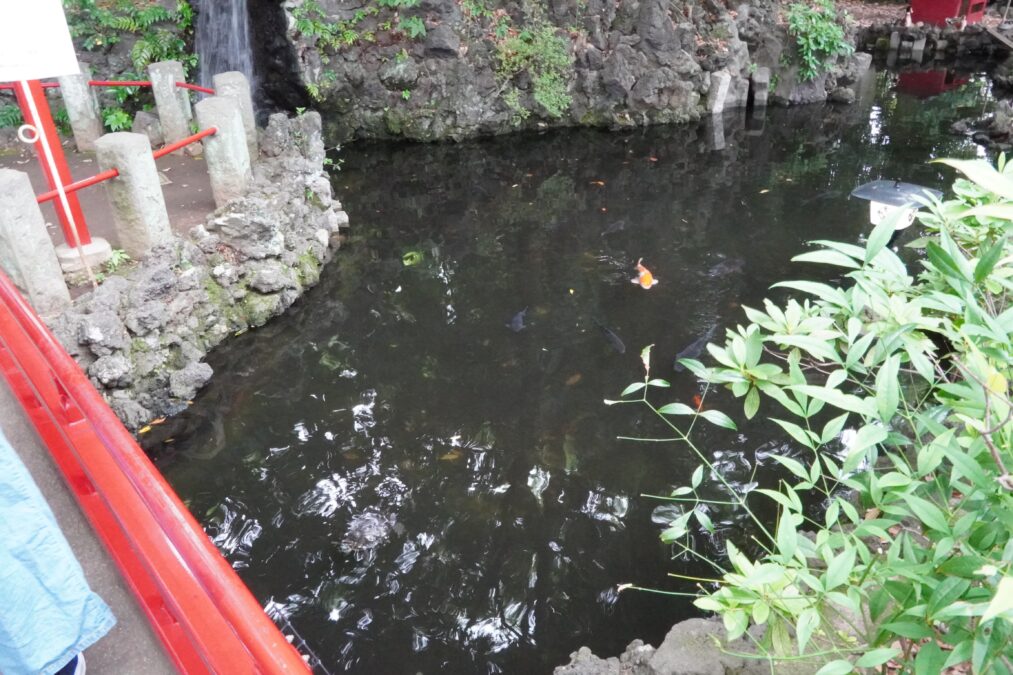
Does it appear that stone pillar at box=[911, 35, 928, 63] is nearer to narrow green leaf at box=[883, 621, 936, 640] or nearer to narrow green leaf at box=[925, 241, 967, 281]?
narrow green leaf at box=[925, 241, 967, 281]

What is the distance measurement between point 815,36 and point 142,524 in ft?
49.1

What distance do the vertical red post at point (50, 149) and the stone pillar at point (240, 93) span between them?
1918 millimetres

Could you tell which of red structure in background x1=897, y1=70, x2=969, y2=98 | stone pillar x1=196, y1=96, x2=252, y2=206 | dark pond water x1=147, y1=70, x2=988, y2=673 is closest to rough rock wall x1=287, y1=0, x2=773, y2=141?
dark pond water x1=147, y1=70, x2=988, y2=673

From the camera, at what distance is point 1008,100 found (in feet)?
49.5

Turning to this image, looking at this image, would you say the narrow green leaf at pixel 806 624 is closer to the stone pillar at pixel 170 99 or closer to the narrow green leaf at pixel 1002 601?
the narrow green leaf at pixel 1002 601

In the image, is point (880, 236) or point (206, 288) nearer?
point (880, 236)

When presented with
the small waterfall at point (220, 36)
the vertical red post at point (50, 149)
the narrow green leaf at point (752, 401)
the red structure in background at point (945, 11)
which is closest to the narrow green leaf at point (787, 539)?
the narrow green leaf at point (752, 401)

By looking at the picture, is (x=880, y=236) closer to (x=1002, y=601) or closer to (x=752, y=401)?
(x=752, y=401)

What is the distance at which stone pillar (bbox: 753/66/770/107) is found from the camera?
556 inches

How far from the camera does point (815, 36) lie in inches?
541

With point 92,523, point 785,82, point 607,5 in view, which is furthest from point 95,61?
point 785,82

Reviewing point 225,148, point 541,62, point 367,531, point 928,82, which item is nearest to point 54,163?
point 225,148

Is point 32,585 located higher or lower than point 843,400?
lower

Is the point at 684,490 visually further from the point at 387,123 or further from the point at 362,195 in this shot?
the point at 387,123
